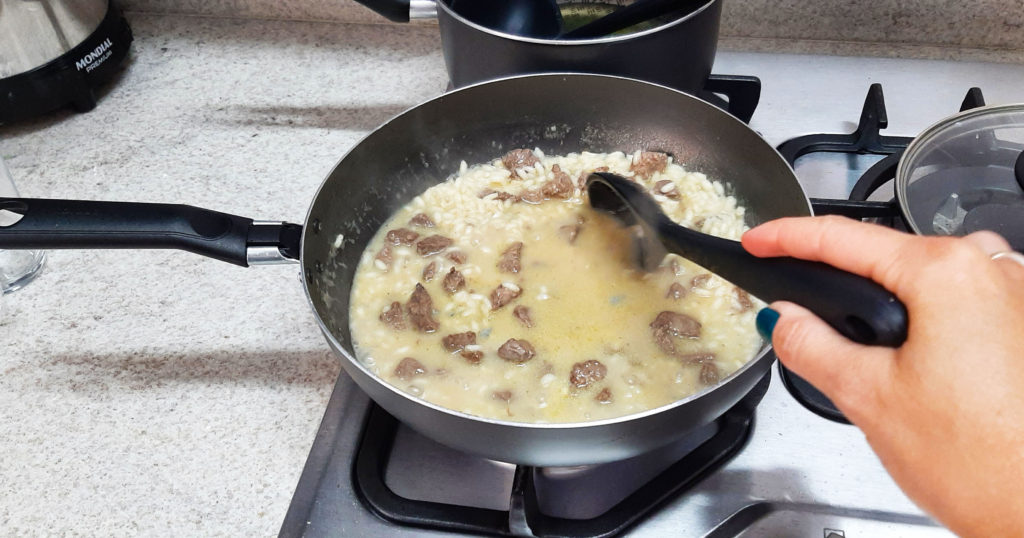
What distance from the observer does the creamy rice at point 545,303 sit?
1040 mm

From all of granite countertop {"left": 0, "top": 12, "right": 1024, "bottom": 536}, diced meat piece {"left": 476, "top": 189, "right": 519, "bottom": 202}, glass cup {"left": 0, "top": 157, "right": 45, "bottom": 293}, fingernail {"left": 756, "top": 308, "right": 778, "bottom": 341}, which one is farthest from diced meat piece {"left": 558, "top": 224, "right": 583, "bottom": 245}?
glass cup {"left": 0, "top": 157, "right": 45, "bottom": 293}

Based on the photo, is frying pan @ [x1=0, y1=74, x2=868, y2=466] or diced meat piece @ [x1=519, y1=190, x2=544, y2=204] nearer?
frying pan @ [x1=0, y1=74, x2=868, y2=466]

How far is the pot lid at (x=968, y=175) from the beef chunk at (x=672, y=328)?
1.06ft

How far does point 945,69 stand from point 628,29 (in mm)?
676

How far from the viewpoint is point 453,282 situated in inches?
46.8

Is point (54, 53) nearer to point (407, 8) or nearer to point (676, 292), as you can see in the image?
point (407, 8)

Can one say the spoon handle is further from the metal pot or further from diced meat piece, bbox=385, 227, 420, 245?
diced meat piece, bbox=385, 227, 420, 245

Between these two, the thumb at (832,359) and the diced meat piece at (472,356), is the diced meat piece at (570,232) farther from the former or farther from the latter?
the thumb at (832,359)

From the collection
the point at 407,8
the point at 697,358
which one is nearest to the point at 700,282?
the point at 697,358

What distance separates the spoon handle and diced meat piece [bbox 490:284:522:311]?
41 cm

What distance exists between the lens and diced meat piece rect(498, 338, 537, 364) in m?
1.06

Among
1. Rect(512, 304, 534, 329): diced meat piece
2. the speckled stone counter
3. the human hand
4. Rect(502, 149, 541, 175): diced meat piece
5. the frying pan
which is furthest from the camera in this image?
Rect(502, 149, 541, 175): diced meat piece

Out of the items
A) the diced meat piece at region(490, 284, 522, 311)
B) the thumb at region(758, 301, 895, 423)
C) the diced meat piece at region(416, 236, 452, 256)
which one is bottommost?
the diced meat piece at region(416, 236, 452, 256)

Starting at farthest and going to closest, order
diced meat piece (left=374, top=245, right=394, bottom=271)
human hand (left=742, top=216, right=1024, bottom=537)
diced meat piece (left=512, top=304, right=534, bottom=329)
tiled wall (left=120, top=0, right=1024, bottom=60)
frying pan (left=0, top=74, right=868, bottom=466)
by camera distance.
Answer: tiled wall (left=120, top=0, right=1024, bottom=60), diced meat piece (left=374, top=245, right=394, bottom=271), diced meat piece (left=512, top=304, right=534, bottom=329), frying pan (left=0, top=74, right=868, bottom=466), human hand (left=742, top=216, right=1024, bottom=537)
